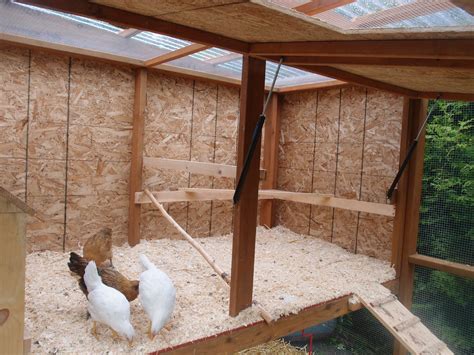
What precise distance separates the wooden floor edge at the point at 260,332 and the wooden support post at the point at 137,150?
1.81 metres

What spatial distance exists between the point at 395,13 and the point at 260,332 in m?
2.06

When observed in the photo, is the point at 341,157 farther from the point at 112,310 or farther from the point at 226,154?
the point at 112,310

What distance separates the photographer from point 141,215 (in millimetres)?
3775

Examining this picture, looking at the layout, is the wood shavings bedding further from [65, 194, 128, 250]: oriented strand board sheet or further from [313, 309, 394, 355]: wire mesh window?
[313, 309, 394, 355]: wire mesh window

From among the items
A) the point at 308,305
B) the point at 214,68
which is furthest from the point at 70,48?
the point at 308,305

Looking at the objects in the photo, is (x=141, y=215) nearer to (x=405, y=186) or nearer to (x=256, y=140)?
(x=256, y=140)

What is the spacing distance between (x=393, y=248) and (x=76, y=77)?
320cm

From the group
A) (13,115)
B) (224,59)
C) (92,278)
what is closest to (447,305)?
(224,59)

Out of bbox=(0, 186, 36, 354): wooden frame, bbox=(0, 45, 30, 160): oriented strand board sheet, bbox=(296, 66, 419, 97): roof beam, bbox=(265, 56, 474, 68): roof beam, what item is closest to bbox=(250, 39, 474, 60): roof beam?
bbox=(265, 56, 474, 68): roof beam

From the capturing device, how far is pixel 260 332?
2.29 meters

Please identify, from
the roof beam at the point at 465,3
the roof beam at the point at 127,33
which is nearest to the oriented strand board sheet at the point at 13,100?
the roof beam at the point at 127,33

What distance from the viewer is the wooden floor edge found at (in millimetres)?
2027

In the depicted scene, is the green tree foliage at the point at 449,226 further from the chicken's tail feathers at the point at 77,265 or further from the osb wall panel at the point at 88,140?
the chicken's tail feathers at the point at 77,265

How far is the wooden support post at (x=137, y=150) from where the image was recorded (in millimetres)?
3584
